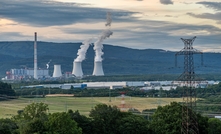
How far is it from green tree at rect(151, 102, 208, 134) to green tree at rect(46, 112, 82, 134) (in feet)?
21.2

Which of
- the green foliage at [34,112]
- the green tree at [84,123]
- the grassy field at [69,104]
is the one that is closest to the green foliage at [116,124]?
the green tree at [84,123]

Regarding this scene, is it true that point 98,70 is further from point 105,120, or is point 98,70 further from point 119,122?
point 119,122

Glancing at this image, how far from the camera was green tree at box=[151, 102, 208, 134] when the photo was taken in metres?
37.2

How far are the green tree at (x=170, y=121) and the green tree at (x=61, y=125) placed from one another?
6.46 m

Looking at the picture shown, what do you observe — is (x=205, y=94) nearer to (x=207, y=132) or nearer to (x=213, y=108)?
(x=213, y=108)

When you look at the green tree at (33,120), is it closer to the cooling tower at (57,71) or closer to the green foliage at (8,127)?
the green foliage at (8,127)

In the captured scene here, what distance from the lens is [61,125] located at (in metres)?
33.6

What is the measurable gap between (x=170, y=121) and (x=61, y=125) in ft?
26.8

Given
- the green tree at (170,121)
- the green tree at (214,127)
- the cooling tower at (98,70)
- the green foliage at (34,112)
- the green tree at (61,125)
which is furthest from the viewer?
the cooling tower at (98,70)

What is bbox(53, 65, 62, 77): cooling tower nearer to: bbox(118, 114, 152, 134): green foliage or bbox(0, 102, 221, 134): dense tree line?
bbox(0, 102, 221, 134): dense tree line

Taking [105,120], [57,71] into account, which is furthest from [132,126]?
[57,71]

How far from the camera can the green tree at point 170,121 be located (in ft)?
122

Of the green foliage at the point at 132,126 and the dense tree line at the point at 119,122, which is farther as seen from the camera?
the green foliage at the point at 132,126

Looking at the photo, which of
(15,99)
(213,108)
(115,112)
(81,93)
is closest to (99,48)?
(81,93)
